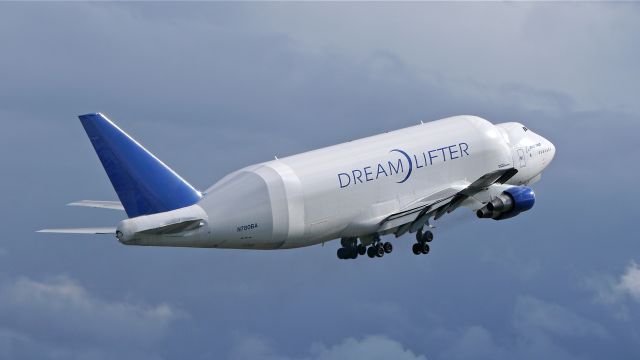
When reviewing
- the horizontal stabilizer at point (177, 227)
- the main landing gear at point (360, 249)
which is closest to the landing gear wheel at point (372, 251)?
the main landing gear at point (360, 249)

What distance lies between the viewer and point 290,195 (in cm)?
9288

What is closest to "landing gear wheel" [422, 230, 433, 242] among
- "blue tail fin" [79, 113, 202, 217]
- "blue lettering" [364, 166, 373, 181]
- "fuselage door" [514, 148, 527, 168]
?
"blue lettering" [364, 166, 373, 181]

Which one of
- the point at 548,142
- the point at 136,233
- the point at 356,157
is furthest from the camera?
the point at 548,142

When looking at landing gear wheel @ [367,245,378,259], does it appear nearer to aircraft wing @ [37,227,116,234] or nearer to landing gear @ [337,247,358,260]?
landing gear @ [337,247,358,260]

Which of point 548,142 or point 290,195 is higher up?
point 548,142

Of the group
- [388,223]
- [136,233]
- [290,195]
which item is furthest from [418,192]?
[136,233]

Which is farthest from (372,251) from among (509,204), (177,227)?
(177,227)

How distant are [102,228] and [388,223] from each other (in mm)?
16121

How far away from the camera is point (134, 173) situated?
3541 inches

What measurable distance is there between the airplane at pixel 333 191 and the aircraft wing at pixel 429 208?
0.06 m

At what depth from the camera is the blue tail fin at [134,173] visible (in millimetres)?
89062

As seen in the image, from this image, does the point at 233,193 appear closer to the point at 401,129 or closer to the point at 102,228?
the point at 102,228

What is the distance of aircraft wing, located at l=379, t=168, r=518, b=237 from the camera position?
96.9 metres

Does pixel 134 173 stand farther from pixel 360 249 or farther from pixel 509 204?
pixel 509 204
